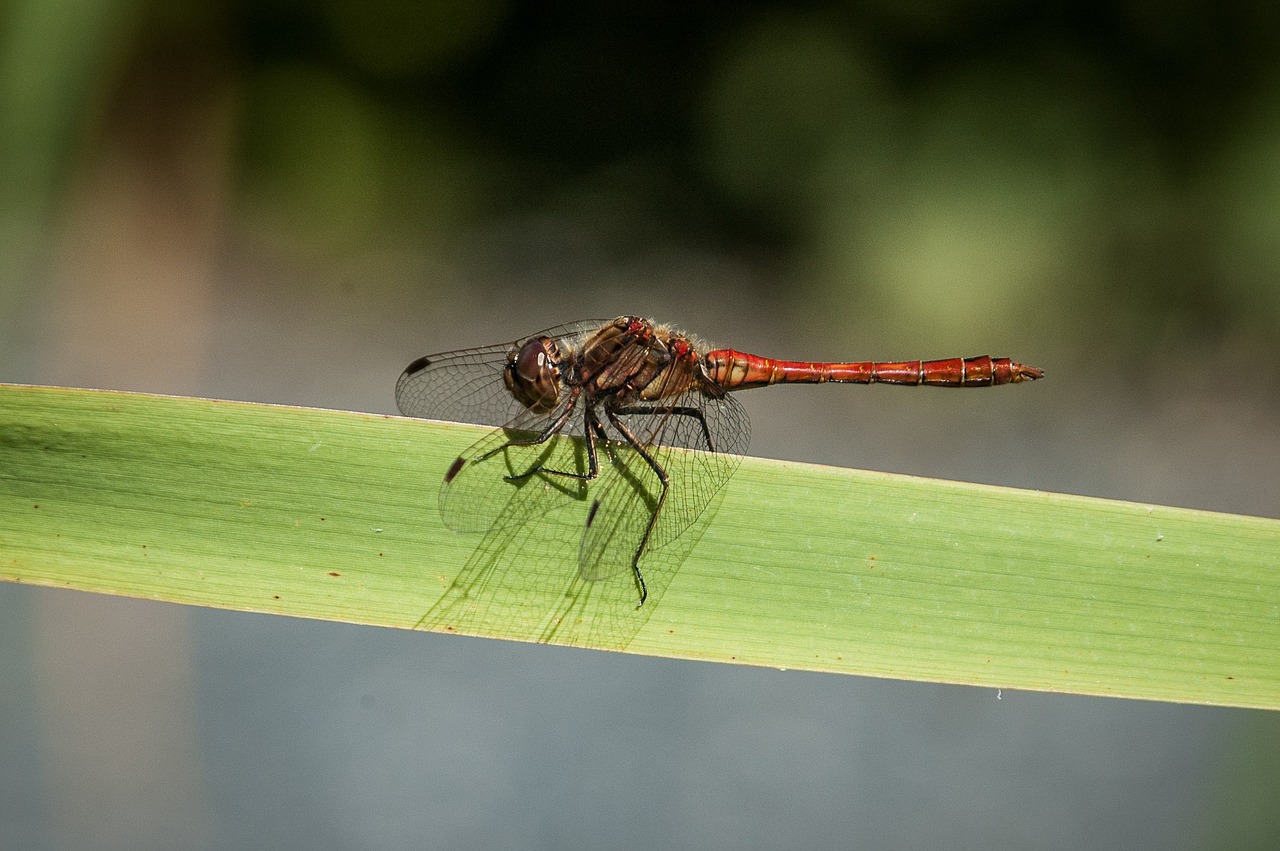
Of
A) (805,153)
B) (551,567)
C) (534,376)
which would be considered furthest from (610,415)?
(805,153)

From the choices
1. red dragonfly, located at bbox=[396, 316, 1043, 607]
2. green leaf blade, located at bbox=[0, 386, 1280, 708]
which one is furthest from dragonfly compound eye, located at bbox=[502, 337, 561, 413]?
green leaf blade, located at bbox=[0, 386, 1280, 708]

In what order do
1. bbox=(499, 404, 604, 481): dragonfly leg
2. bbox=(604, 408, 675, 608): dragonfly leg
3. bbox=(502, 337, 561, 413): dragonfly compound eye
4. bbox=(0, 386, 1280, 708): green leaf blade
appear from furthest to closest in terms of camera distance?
1. bbox=(502, 337, 561, 413): dragonfly compound eye
2. bbox=(499, 404, 604, 481): dragonfly leg
3. bbox=(604, 408, 675, 608): dragonfly leg
4. bbox=(0, 386, 1280, 708): green leaf blade

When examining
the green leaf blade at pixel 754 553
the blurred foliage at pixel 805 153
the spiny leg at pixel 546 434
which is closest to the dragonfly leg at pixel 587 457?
the spiny leg at pixel 546 434

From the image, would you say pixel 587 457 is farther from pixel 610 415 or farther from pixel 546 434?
pixel 610 415

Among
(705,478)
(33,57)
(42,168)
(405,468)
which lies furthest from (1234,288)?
(42,168)

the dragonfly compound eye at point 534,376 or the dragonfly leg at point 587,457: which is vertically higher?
the dragonfly compound eye at point 534,376

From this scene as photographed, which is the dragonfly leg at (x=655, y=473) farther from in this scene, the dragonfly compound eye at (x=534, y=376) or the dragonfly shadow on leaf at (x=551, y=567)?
the dragonfly compound eye at (x=534, y=376)

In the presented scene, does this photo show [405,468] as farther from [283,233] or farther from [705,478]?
[283,233]

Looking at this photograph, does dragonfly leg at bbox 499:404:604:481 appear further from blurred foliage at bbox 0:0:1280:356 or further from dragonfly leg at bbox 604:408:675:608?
blurred foliage at bbox 0:0:1280:356
